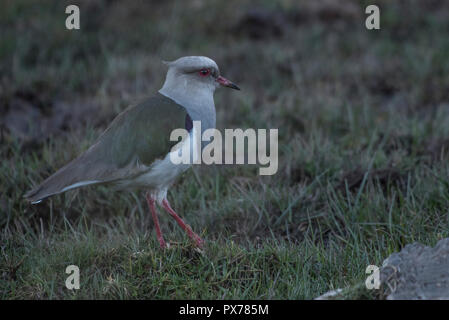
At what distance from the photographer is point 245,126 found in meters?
6.34

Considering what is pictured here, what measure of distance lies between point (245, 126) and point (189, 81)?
73.1 inches

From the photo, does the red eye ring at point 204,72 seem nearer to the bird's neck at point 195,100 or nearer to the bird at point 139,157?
the bird's neck at point 195,100

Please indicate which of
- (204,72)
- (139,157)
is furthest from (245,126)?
(139,157)

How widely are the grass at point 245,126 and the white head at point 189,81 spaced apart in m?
0.91

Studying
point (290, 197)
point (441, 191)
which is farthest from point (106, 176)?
point (441, 191)

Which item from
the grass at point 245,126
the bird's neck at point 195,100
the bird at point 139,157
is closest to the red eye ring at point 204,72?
the bird's neck at point 195,100

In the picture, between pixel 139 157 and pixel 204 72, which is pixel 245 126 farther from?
pixel 139 157

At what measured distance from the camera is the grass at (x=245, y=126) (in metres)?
3.86

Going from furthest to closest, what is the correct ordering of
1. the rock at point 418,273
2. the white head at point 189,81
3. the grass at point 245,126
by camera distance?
the white head at point 189,81 < the grass at point 245,126 < the rock at point 418,273

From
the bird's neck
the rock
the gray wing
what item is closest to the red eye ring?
the bird's neck

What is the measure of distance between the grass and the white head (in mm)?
913

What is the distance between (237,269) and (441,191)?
73.4 inches
